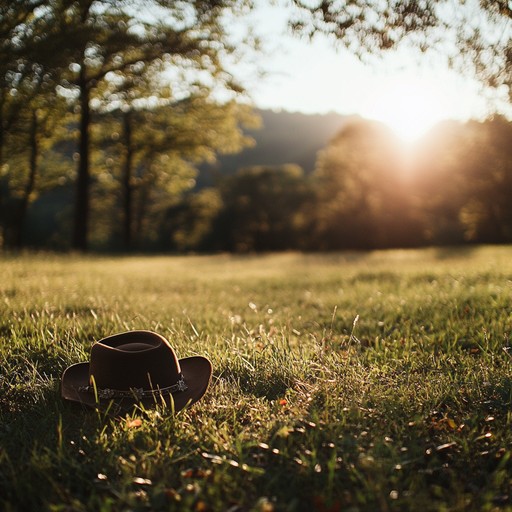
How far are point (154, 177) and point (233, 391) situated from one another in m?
31.6

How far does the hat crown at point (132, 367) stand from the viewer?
12.5 feet

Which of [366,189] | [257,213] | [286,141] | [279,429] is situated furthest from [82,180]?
[286,141]

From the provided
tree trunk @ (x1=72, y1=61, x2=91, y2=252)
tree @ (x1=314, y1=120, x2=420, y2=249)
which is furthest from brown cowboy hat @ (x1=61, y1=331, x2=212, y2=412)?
tree @ (x1=314, y1=120, x2=420, y2=249)

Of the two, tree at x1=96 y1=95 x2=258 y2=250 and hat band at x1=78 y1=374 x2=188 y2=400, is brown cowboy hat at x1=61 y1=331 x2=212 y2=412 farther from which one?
tree at x1=96 y1=95 x2=258 y2=250

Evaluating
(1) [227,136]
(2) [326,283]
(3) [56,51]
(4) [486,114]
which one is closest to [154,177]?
(1) [227,136]

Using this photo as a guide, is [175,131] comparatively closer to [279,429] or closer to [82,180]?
[82,180]

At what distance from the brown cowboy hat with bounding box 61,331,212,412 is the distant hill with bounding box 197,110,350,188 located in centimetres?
11856

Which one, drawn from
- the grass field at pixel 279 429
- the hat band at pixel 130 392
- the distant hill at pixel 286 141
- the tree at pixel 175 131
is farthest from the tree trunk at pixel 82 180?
the distant hill at pixel 286 141

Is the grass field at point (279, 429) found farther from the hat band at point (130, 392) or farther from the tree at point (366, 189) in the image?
the tree at point (366, 189)

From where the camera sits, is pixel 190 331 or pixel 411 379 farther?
pixel 190 331

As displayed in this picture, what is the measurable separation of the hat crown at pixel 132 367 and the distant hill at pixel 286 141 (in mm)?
118632

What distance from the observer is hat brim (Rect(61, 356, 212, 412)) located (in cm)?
387

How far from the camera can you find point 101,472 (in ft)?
10.4

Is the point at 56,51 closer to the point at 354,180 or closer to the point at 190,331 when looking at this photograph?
the point at 190,331
